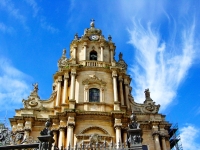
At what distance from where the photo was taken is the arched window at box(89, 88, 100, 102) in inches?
977

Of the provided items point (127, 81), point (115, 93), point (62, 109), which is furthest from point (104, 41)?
point (62, 109)

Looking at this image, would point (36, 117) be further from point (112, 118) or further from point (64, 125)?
point (112, 118)

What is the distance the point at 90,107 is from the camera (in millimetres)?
23750

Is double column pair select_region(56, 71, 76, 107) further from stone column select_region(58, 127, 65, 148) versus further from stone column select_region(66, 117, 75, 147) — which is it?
stone column select_region(58, 127, 65, 148)

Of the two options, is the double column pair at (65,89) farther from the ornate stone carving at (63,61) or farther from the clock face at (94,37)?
the clock face at (94,37)

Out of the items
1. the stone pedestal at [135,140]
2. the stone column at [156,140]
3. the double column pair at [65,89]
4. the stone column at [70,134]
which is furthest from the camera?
the double column pair at [65,89]

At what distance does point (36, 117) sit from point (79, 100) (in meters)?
4.09

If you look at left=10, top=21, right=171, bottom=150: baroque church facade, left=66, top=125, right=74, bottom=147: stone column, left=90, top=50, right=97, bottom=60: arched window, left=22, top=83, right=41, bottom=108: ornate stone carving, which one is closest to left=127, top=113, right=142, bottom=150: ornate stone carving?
left=10, top=21, right=171, bottom=150: baroque church facade

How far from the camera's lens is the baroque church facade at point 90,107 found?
879 inches

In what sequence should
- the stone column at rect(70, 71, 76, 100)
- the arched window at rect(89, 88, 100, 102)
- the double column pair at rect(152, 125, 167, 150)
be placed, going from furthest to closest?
the arched window at rect(89, 88, 100, 102) → the stone column at rect(70, 71, 76, 100) → the double column pair at rect(152, 125, 167, 150)

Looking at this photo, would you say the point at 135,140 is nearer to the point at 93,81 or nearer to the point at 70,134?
the point at 70,134

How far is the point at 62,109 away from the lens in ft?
78.4

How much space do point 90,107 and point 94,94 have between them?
1810 mm

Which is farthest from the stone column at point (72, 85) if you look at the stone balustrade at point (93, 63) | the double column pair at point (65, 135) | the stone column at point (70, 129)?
the double column pair at point (65, 135)
